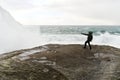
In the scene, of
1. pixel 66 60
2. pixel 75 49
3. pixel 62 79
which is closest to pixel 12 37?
pixel 75 49

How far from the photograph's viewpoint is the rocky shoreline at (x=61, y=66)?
12148 millimetres

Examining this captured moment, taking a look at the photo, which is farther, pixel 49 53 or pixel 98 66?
pixel 49 53

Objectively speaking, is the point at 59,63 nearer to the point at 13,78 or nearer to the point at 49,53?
the point at 49,53

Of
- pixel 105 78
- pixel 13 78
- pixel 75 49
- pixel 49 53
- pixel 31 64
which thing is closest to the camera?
pixel 13 78

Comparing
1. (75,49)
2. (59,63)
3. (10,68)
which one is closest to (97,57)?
(75,49)

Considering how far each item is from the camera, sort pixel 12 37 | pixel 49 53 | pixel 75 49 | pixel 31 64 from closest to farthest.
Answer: pixel 31 64 → pixel 49 53 → pixel 75 49 → pixel 12 37

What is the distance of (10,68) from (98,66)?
505cm

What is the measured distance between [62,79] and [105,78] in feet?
6.77

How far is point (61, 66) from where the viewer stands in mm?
14055

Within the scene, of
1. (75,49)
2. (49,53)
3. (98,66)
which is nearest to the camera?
(98,66)

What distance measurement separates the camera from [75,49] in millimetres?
18719

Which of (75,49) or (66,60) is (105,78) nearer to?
(66,60)

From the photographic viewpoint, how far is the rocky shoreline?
12148mm

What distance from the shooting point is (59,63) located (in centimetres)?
1456
